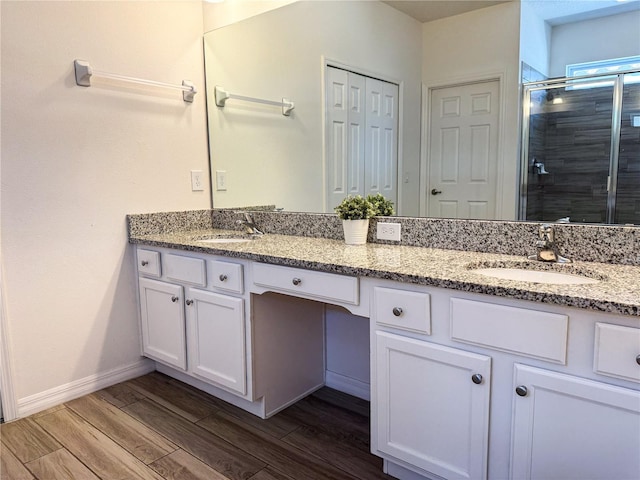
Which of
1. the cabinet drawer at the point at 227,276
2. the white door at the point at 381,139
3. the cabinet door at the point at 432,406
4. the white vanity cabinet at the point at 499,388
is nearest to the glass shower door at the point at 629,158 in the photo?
the white vanity cabinet at the point at 499,388

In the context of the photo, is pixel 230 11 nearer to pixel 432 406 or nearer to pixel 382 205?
pixel 382 205

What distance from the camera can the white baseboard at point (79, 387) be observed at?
86.0 inches

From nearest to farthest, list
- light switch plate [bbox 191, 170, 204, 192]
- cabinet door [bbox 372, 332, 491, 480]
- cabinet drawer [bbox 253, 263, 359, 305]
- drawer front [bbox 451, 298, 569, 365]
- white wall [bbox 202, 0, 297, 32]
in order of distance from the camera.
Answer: drawer front [bbox 451, 298, 569, 365], cabinet door [bbox 372, 332, 491, 480], cabinet drawer [bbox 253, 263, 359, 305], white wall [bbox 202, 0, 297, 32], light switch plate [bbox 191, 170, 204, 192]

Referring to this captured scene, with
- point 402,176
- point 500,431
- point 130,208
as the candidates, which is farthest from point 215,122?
point 500,431

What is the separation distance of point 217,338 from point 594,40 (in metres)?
1.90

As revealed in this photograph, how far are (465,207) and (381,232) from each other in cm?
40

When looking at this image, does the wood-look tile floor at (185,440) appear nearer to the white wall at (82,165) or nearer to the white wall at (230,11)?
the white wall at (82,165)

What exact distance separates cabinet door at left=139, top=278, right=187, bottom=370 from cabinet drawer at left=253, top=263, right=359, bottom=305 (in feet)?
2.06

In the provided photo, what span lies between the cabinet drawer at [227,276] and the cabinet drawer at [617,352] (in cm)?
133

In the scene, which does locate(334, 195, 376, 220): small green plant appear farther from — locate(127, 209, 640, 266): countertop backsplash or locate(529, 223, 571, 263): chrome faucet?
locate(529, 223, 571, 263): chrome faucet

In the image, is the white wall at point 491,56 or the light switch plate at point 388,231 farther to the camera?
the light switch plate at point 388,231

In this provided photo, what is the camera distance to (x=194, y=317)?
2217 mm

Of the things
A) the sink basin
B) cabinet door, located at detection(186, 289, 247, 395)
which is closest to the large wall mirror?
the sink basin

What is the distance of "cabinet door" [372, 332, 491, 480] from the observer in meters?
1.35
